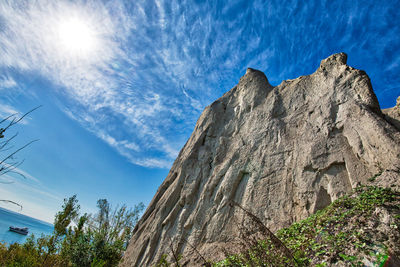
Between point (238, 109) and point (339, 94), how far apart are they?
7.57 metres

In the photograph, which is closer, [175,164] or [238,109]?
[238,109]

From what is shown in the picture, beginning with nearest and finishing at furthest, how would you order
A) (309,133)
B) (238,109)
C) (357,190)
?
(357,190) < (309,133) < (238,109)

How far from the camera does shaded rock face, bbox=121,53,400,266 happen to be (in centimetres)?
850

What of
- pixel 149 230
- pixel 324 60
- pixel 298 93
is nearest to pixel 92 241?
pixel 149 230

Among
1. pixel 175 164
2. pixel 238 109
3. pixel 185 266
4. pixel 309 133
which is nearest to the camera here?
pixel 185 266

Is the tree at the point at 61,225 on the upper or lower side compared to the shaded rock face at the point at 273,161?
lower

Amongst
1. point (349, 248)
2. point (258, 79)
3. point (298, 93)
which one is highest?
point (258, 79)

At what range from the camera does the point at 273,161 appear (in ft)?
37.8

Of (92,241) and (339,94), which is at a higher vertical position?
(339,94)

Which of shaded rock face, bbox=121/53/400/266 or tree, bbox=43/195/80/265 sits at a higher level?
shaded rock face, bbox=121/53/400/266

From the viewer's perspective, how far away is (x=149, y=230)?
14.4m

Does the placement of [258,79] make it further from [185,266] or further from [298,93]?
[185,266]

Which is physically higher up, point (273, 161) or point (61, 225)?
point (273, 161)

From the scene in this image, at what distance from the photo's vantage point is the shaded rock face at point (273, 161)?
8.50 metres
